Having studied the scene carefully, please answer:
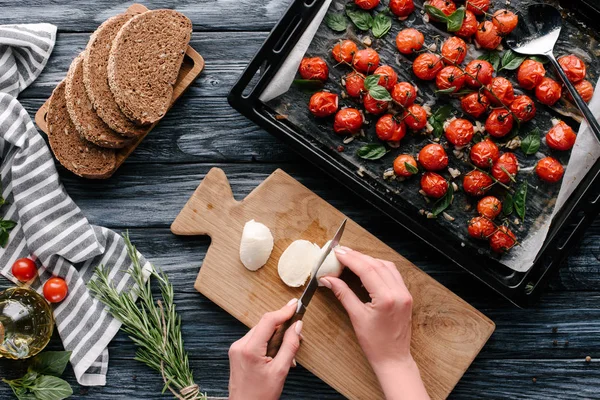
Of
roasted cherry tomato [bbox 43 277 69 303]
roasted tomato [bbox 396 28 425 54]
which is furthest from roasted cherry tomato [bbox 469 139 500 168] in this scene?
roasted cherry tomato [bbox 43 277 69 303]

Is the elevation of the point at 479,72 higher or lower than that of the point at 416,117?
higher

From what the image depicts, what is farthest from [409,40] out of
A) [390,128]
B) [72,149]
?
[72,149]

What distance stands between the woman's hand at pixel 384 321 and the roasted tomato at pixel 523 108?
30.5 inches

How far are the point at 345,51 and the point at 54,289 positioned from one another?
154 centimetres

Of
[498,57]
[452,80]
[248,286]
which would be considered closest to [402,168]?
[452,80]

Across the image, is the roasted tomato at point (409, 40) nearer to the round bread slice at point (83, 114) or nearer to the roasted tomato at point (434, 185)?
the roasted tomato at point (434, 185)

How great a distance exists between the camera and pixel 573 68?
7.52 feet

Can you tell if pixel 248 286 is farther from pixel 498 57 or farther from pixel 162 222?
pixel 498 57

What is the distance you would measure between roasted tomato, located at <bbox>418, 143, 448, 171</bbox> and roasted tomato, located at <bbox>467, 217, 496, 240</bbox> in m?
0.25

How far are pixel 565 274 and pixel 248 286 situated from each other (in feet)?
4.34

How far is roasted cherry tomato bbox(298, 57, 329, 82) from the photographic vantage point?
91.5 inches

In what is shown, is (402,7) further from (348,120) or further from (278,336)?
(278,336)

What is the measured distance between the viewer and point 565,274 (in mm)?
2477

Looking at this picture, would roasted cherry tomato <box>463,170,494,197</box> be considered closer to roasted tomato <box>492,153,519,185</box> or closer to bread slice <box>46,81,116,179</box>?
roasted tomato <box>492,153,519,185</box>
